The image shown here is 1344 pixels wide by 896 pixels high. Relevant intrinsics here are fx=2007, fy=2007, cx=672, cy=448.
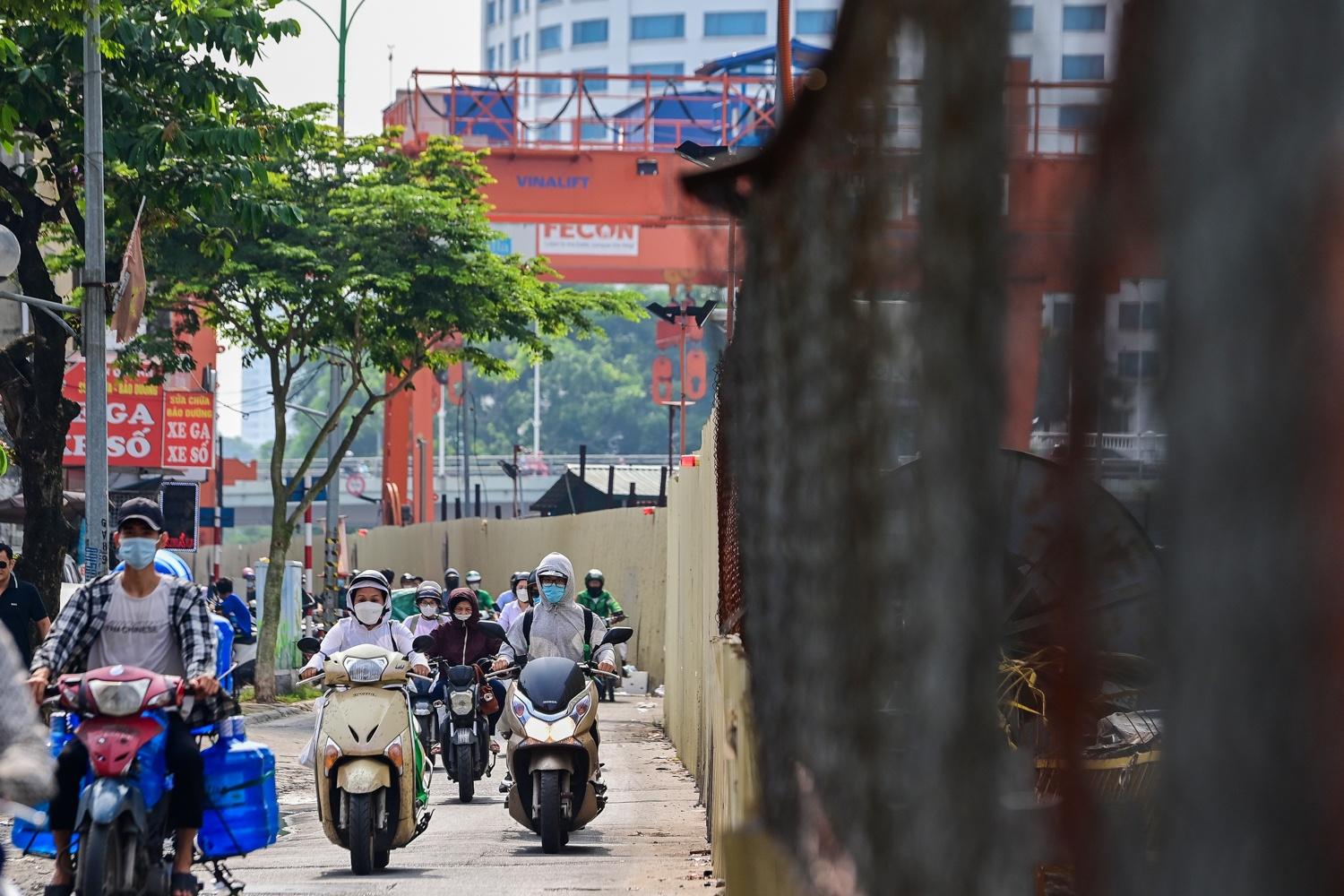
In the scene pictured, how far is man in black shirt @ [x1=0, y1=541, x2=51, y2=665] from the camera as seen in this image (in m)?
11.2

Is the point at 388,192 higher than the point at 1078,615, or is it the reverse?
the point at 388,192

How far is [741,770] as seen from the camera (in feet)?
16.9

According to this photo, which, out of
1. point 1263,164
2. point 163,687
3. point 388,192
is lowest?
point 163,687

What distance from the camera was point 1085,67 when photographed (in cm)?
146

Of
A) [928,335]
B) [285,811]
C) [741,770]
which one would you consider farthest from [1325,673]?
[285,811]

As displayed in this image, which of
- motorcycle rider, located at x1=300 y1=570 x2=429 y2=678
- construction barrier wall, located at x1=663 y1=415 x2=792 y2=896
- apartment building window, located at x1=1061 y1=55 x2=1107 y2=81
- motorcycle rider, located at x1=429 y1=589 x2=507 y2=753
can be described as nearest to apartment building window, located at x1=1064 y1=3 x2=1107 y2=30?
apartment building window, located at x1=1061 y1=55 x2=1107 y2=81

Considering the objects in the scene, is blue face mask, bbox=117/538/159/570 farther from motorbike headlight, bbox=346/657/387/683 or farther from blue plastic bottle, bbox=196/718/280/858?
motorbike headlight, bbox=346/657/387/683

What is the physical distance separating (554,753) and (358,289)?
14.6m

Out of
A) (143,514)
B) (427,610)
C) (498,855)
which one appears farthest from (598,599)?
(143,514)

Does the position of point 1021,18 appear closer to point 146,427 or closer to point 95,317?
point 95,317

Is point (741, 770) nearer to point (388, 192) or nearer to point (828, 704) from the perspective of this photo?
point (828, 704)

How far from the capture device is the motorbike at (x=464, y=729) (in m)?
14.7

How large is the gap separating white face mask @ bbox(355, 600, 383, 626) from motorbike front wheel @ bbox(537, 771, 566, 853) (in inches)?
55.8

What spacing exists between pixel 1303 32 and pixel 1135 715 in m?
0.73
